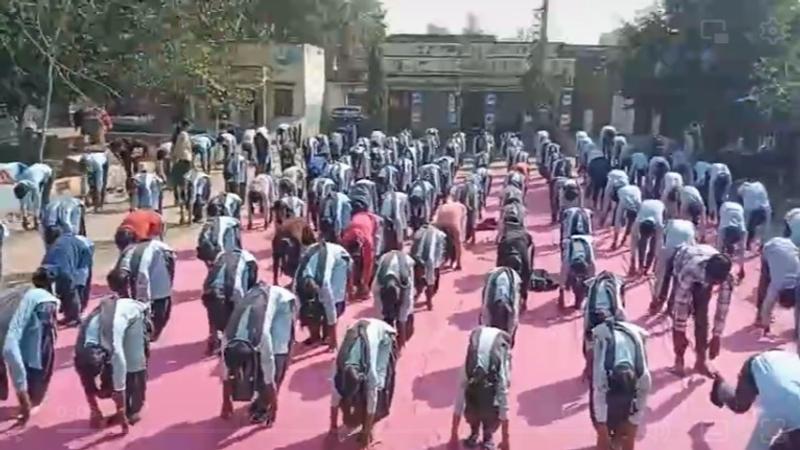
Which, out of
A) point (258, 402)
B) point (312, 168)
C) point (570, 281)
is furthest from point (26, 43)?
point (258, 402)

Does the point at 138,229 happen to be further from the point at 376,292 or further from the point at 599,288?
the point at 599,288

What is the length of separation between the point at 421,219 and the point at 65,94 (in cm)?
1072

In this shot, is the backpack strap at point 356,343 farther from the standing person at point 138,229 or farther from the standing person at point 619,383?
the standing person at point 138,229

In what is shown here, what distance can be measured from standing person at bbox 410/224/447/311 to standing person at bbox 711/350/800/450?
483 cm

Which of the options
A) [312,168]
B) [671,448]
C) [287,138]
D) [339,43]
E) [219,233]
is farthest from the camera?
[339,43]

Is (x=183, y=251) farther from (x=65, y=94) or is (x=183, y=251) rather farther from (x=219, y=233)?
(x=65, y=94)

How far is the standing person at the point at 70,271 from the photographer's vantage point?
902 cm

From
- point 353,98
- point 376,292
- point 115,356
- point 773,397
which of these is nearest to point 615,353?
point 773,397

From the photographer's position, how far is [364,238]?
10.3 metres

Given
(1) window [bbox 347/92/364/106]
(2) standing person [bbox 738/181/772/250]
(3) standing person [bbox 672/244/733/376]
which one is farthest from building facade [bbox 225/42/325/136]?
(3) standing person [bbox 672/244/733/376]

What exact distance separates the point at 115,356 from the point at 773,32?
798 inches

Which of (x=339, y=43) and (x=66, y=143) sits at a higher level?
(x=339, y=43)

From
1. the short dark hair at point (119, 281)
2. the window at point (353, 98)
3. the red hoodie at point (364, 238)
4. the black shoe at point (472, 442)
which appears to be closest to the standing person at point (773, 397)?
the black shoe at point (472, 442)

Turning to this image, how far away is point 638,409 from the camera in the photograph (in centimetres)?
634
